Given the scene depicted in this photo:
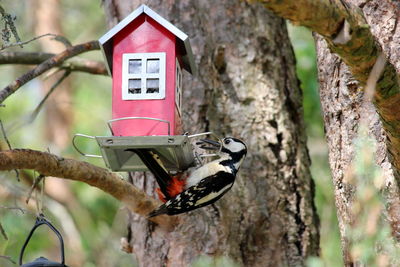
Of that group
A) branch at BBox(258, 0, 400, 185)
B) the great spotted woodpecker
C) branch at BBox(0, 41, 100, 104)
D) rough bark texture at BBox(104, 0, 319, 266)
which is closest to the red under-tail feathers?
the great spotted woodpecker

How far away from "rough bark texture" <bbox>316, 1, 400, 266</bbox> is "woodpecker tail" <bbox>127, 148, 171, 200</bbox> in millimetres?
913

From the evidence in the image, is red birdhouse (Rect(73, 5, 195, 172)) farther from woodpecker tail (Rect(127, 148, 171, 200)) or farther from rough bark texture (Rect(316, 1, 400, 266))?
rough bark texture (Rect(316, 1, 400, 266))

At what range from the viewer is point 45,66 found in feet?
14.7

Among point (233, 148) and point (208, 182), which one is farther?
point (233, 148)

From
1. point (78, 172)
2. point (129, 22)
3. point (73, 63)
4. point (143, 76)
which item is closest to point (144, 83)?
point (143, 76)

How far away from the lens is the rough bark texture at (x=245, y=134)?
456 centimetres

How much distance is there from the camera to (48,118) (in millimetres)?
11047

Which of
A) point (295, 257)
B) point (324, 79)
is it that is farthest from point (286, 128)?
point (324, 79)

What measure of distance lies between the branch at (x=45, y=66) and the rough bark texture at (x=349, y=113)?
1733 mm

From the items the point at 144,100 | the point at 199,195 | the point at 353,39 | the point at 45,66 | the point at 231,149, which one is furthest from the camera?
the point at 45,66

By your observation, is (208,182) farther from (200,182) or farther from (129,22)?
(129,22)

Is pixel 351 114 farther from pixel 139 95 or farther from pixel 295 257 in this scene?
pixel 295 257

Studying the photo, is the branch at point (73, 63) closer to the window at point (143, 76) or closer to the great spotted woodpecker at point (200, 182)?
the great spotted woodpecker at point (200, 182)

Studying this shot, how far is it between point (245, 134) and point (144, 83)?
56.1 inches
